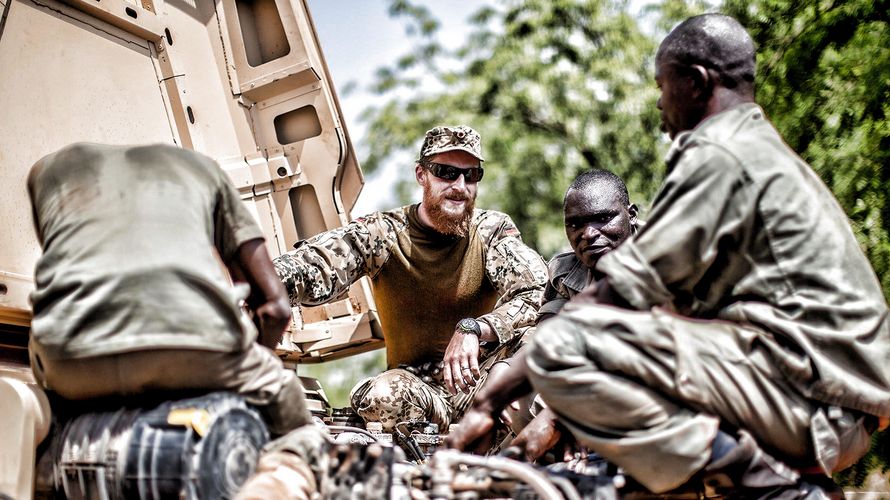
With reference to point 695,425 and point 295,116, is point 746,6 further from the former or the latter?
point 695,425

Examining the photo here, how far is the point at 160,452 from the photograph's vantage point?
96.5 inches

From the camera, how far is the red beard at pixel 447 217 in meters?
5.08

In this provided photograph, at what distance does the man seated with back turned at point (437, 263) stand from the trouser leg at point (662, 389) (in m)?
2.23

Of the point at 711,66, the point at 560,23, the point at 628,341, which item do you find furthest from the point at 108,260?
the point at 560,23

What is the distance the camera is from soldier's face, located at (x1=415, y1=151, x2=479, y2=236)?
509 cm

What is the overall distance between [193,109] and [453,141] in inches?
52.1

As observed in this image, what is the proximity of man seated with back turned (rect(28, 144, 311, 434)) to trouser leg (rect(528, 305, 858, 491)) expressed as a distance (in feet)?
2.67

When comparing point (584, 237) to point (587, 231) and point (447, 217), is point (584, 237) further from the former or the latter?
point (447, 217)

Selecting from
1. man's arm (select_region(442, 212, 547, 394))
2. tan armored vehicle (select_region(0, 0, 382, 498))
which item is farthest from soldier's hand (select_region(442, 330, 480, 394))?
tan armored vehicle (select_region(0, 0, 382, 498))

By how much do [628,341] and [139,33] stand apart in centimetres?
288

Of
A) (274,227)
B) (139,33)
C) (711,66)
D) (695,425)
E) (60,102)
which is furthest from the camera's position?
(274,227)

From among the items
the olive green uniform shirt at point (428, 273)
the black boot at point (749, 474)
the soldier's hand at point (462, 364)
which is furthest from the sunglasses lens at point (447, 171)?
the black boot at point (749, 474)

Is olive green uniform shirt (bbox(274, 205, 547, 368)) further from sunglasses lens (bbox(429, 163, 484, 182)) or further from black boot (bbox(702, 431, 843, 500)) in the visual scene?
black boot (bbox(702, 431, 843, 500))

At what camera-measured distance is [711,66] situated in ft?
9.23
